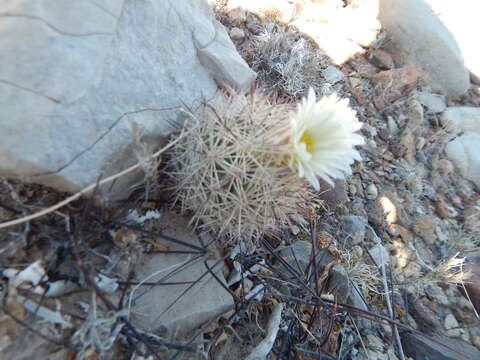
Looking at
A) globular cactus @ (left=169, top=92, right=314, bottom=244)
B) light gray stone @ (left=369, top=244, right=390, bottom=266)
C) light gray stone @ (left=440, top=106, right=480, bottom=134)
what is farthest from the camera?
light gray stone @ (left=440, top=106, right=480, bottom=134)

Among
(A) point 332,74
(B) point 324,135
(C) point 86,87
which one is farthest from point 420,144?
(C) point 86,87

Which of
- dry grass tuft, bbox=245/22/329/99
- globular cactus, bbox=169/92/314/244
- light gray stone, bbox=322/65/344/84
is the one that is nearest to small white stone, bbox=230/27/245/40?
dry grass tuft, bbox=245/22/329/99

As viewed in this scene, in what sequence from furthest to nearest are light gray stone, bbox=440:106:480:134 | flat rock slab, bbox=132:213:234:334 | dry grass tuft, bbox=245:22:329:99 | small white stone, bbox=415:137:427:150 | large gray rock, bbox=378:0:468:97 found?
large gray rock, bbox=378:0:468:97 < light gray stone, bbox=440:106:480:134 < small white stone, bbox=415:137:427:150 < dry grass tuft, bbox=245:22:329:99 < flat rock slab, bbox=132:213:234:334

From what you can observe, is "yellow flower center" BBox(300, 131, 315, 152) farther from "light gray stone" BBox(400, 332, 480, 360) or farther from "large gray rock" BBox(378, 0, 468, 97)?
"large gray rock" BBox(378, 0, 468, 97)

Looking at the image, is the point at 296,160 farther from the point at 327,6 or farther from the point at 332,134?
the point at 327,6

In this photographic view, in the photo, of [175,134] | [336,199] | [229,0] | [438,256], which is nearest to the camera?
[175,134]

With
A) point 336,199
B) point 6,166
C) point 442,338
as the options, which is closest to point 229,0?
point 336,199
